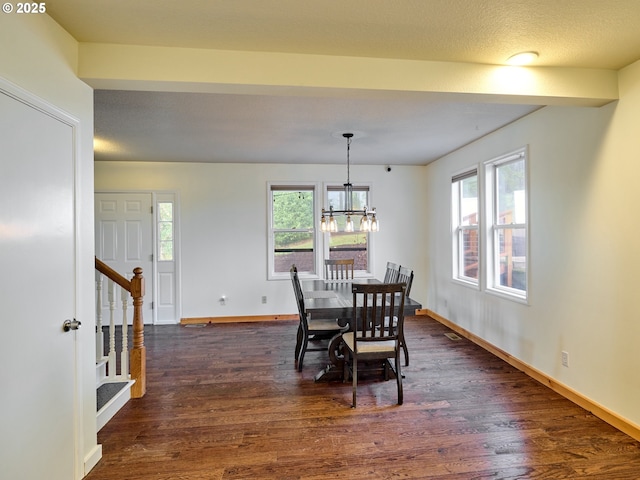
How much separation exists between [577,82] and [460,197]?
2400 mm

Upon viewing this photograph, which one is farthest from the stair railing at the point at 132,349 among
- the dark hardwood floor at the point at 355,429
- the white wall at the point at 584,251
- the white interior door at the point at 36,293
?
the white wall at the point at 584,251

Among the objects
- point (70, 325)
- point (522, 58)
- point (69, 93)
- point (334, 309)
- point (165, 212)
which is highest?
point (522, 58)

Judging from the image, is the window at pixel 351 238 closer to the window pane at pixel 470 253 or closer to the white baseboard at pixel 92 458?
the window pane at pixel 470 253

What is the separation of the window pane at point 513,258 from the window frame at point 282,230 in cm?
255

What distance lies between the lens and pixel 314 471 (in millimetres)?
1910

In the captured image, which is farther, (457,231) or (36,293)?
(457,231)

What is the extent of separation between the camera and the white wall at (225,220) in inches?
197

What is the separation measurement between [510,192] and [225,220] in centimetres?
383

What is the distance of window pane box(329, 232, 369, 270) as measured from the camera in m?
5.35

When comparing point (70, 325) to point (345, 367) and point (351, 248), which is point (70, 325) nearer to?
point (345, 367)

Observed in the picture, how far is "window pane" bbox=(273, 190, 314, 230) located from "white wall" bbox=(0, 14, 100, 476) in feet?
11.1

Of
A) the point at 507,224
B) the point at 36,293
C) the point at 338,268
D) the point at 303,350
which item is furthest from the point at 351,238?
the point at 36,293

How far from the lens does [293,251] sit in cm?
534

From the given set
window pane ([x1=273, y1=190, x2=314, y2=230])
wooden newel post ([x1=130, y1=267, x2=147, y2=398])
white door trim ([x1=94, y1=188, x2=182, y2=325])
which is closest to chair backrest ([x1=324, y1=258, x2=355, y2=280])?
window pane ([x1=273, y1=190, x2=314, y2=230])
